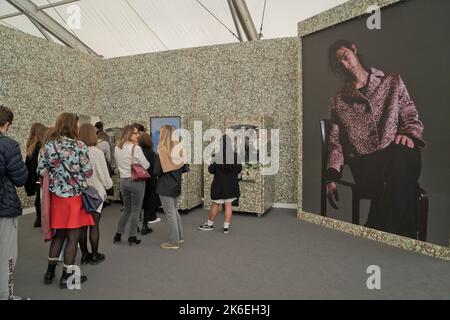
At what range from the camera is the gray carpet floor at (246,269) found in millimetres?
2656

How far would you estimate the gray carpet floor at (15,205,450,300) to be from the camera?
2.66m

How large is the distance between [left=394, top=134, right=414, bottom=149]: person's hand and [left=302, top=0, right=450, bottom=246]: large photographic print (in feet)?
0.04

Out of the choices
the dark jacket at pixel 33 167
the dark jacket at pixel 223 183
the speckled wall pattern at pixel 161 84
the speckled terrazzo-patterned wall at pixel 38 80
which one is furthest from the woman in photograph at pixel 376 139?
the speckled terrazzo-patterned wall at pixel 38 80

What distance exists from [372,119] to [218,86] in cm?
315

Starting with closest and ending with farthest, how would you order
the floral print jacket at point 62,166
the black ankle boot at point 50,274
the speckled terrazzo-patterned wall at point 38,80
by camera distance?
1. the floral print jacket at point 62,166
2. the black ankle boot at point 50,274
3. the speckled terrazzo-patterned wall at point 38,80

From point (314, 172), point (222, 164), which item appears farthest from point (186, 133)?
point (314, 172)

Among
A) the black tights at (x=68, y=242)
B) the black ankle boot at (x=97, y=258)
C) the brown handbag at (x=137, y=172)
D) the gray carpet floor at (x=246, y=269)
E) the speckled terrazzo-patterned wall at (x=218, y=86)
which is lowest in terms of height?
the gray carpet floor at (x=246, y=269)

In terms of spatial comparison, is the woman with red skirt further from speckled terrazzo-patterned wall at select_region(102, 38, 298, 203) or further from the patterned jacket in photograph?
speckled terrazzo-patterned wall at select_region(102, 38, 298, 203)

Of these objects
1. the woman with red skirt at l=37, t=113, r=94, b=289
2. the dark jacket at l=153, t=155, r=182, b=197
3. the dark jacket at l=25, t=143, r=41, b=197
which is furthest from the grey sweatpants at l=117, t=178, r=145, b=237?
the dark jacket at l=25, t=143, r=41, b=197

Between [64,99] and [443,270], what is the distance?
267 inches

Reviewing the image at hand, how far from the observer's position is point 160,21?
25.6 ft

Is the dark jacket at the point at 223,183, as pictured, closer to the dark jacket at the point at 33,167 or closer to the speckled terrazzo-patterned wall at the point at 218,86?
the speckled terrazzo-patterned wall at the point at 218,86

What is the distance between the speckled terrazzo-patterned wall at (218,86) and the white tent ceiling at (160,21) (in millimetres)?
1529
